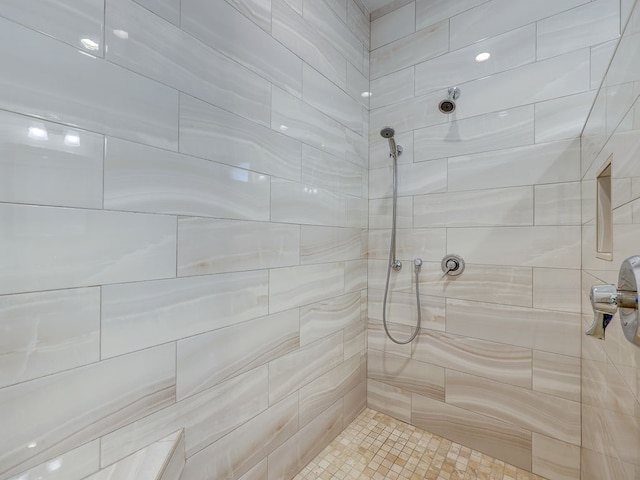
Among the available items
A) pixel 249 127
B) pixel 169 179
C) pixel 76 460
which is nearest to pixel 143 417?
pixel 76 460

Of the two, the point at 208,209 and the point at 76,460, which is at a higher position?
the point at 208,209

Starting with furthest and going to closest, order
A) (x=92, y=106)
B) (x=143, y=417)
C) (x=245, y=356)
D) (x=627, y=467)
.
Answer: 1. (x=245, y=356)
2. (x=143, y=417)
3. (x=92, y=106)
4. (x=627, y=467)

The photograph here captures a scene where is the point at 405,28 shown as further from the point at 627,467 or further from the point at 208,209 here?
the point at 627,467

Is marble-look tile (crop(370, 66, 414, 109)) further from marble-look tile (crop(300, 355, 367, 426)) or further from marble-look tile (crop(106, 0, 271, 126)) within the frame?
marble-look tile (crop(300, 355, 367, 426))

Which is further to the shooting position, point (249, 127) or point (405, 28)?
point (405, 28)

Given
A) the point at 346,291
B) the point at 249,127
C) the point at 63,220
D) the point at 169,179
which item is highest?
the point at 249,127

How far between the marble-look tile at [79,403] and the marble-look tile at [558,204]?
167 centimetres

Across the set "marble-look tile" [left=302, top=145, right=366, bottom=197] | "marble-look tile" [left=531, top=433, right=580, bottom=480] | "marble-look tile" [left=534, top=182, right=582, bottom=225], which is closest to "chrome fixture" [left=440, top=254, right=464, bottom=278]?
"marble-look tile" [left=534, top=182, right=582, bottom=225]

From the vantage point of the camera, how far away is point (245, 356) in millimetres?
1165

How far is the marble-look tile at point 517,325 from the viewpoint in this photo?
137cm

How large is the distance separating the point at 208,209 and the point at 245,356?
0.59m

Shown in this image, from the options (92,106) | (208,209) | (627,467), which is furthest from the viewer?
(208,209)

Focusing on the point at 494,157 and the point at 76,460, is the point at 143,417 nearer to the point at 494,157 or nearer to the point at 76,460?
the point at 76,460

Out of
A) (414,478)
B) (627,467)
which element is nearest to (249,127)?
(627,467)
